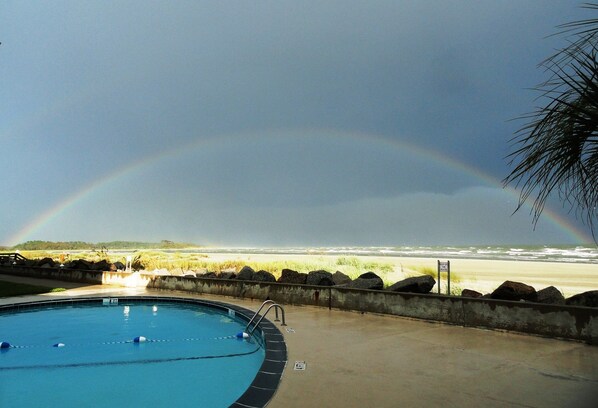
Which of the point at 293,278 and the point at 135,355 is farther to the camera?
the point at 293,278

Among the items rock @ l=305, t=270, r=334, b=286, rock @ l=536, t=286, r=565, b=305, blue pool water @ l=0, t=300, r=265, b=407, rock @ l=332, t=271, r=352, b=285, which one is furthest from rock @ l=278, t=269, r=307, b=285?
rock @ l=536, t=286, r=565, b=305

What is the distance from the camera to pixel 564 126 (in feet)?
6.55

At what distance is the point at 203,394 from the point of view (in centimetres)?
460

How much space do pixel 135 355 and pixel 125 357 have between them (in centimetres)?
16

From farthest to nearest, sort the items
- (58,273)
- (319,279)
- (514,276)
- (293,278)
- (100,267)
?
(514,276) → (100,267) → (58,273) → (293,278) → (319,279)

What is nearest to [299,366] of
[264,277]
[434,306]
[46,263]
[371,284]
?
[434,306]

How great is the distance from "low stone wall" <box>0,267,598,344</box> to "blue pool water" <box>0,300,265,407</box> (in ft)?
4.38

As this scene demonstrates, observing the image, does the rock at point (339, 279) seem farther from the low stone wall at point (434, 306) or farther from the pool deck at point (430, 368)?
the pool deck at point (430, 368)

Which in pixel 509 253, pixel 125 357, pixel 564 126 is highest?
pixel 564 126

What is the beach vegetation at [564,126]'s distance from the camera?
189 centimetres

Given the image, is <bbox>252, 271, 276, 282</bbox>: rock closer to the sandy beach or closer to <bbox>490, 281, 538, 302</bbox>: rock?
the sandy beach

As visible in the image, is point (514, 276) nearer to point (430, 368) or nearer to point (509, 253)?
point (430, 368)

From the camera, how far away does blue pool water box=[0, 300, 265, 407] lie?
457 centimetres

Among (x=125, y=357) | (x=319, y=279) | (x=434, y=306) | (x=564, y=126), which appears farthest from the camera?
(x=319, y=279)
